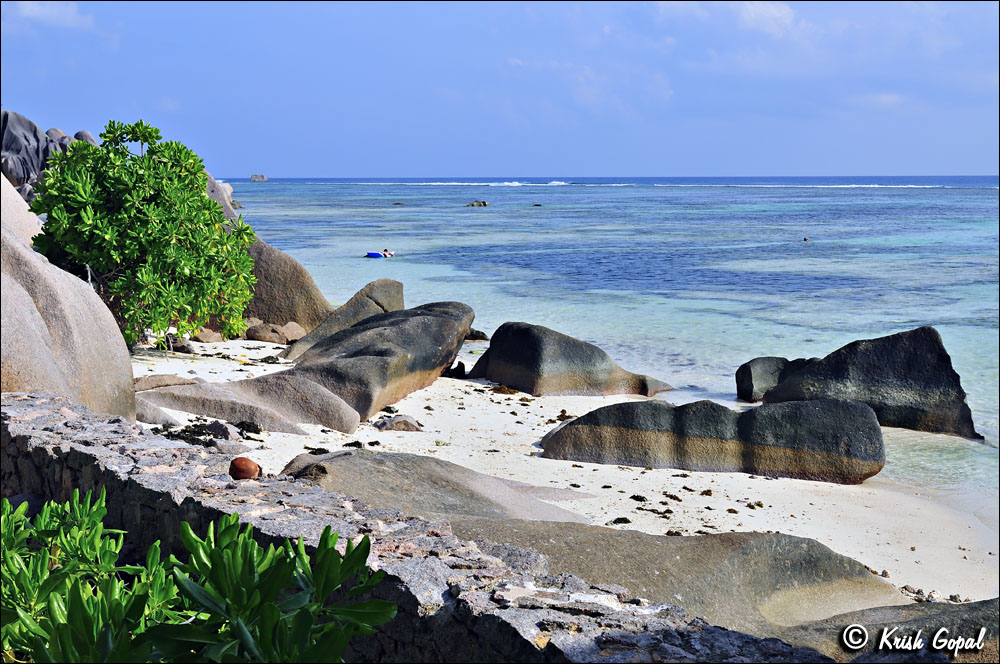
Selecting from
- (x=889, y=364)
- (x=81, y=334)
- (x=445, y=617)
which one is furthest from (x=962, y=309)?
(x=445, y=617)

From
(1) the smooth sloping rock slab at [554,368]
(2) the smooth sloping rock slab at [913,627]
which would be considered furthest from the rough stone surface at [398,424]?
(2) the smooth sloping rock slab at [913,627]

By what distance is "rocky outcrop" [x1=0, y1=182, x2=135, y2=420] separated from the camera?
21.9 feet

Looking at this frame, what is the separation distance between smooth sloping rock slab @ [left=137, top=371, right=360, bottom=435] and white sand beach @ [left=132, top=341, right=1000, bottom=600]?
20cm

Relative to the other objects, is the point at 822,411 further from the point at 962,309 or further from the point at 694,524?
the point at 962,309

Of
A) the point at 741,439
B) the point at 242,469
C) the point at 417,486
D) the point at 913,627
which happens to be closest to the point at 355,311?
the point at 741,439

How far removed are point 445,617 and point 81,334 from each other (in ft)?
18.0

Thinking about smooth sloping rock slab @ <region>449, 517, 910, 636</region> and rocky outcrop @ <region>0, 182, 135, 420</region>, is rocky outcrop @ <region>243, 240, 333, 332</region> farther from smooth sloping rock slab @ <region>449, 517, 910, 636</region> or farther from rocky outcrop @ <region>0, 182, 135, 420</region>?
smooth sloping rock slab @ <region>449, 517, 910, 636</region>

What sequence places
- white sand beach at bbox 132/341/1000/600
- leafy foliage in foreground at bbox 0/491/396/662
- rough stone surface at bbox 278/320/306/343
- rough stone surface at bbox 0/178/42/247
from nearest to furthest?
1. leafy foliage in foreground at bbox 0/491/396/662
2. white sand beach at bbox 132/341/1000/600
3. rough stone surface at bbox 0/178/42/247
4. rough stone surface at bbox 278/320/306/343

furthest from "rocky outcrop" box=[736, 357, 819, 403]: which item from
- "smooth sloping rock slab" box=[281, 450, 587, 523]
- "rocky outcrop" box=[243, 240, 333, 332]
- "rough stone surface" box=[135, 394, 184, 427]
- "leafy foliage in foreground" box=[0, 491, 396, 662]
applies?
"leafy foliage in foreground" box=[0, 491, 396, 662]

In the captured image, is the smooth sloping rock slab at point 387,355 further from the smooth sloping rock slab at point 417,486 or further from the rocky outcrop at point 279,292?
the smooth sloping rock slab at point 417,486

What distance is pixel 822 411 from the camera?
8414mm

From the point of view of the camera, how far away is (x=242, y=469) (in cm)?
493

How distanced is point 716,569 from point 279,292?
1154cm

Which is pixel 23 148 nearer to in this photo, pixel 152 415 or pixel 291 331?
pixel 291 331
